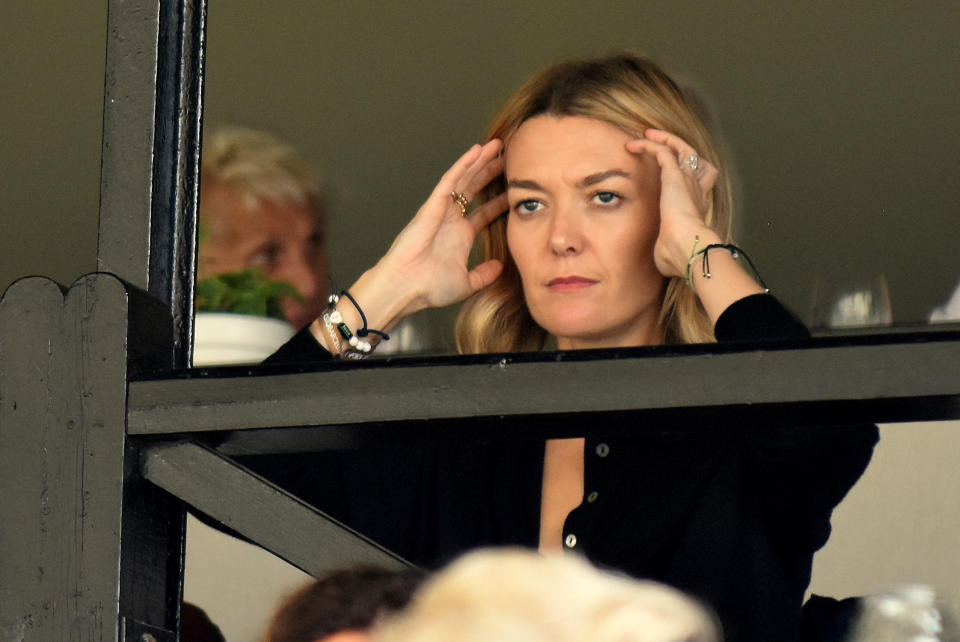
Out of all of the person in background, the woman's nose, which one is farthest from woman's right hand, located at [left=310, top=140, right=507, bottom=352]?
the person in background

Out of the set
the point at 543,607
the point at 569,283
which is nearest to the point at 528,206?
the point at 569,283

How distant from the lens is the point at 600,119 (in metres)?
1.96

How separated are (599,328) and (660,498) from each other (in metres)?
0.27

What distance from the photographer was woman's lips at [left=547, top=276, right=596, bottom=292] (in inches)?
74.0

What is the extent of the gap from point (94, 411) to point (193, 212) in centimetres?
19

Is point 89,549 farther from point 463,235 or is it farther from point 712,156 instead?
point 712,156

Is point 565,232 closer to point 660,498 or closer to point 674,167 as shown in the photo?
point 674,167

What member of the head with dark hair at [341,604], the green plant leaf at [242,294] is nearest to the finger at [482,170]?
the green plant leaf at [242,294]

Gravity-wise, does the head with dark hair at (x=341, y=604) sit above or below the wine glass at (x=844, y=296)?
below

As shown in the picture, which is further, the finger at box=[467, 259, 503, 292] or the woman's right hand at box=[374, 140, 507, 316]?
the finger at box=[467, 259, 503, 292]

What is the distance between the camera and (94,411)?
1031 mm

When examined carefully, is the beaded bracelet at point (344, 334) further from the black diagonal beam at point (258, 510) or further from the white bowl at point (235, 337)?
the black diagonal beam at point (258, 510)

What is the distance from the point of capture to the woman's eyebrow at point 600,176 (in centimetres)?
193

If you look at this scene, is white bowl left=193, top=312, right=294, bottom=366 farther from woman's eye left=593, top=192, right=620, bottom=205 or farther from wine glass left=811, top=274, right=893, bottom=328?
wine glass left=811, top=274, right=893, bottom=328
